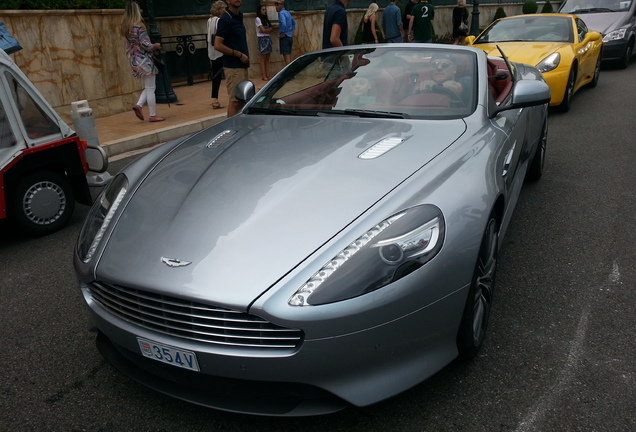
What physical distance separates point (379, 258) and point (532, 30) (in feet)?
27.0

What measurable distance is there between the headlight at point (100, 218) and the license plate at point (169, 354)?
0.54 m

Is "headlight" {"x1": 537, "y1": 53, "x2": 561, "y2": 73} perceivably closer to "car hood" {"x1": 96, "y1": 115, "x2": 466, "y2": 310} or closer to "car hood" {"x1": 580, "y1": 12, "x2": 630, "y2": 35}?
"car hood" {"x1": 580, "y1": 12, "x2": 630, "y2": 35}

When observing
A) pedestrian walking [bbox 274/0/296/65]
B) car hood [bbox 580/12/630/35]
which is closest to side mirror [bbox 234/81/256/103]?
pedestrian walking [bbox 274/0/296/65]

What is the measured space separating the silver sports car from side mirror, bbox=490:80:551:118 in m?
0.38

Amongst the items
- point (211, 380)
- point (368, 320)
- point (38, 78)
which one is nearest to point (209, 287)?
point (211, 380)

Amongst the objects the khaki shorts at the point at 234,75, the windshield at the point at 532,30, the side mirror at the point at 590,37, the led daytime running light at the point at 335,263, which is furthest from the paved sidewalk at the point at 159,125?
the led daytime running light at the point at 335,263

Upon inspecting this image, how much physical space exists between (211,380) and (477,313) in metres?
1.22

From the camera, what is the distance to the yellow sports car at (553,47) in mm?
8125

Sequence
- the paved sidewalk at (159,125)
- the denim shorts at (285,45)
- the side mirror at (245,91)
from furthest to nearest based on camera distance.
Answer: the denim shorts at (285,45) → the paved sidewalk at (159,125) → the side mirror at (245,91)

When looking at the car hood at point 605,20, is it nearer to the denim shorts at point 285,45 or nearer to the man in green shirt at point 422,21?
the man in green shirt at point 422,21

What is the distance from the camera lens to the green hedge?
857cm

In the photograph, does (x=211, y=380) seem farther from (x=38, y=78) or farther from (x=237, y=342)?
(x=38, y=78)

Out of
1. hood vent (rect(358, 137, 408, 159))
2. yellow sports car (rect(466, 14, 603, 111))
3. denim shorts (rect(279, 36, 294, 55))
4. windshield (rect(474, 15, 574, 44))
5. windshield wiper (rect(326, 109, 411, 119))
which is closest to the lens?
hood vent (rect(358, 137, 408, 159))

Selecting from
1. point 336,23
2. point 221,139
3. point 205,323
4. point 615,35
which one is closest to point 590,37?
point 615,35
